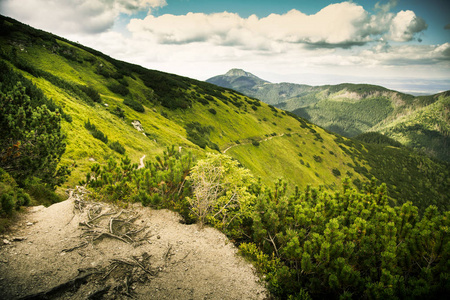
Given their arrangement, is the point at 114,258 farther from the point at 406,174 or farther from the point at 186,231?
the point at 406,174

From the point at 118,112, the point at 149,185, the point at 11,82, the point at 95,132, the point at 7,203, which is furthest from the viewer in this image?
the point at 118,112

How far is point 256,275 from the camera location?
8.88m

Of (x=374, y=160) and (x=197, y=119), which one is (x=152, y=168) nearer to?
(x=197, y=119)

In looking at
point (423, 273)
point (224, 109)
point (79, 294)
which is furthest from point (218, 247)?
point (224, 109)

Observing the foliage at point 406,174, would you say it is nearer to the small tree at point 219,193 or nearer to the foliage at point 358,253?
the foliage at point 358,253

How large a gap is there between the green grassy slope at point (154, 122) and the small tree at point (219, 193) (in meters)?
4.75

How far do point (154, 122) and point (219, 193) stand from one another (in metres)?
37.7

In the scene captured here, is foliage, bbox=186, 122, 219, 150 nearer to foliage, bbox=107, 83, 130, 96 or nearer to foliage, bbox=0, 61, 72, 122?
foliage, bbox=107, 83, 130, 96

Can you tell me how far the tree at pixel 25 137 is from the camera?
9984mm

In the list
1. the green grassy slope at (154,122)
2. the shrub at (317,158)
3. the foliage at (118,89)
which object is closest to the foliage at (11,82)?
the green grassy slope at (154,122)

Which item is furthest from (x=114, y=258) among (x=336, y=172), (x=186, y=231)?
(x=336, y=172)

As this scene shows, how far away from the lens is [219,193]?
11.8 meters

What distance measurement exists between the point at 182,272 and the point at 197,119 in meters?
62.3

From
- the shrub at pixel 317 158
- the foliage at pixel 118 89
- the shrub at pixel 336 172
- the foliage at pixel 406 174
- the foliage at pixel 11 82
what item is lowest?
the foliage at pixel 406 174
